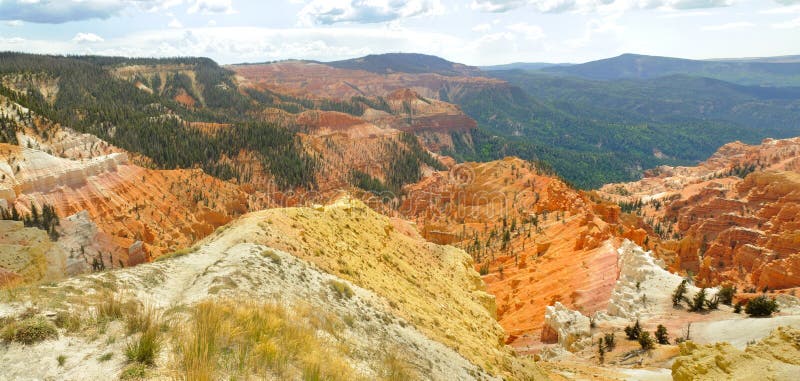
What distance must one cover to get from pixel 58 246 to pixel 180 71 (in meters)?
176

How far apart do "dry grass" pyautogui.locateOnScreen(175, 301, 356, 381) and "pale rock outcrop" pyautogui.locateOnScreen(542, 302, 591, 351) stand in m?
23.0

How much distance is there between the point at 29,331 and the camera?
7410 mm

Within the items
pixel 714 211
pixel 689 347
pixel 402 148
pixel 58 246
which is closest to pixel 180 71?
pixel 402 148

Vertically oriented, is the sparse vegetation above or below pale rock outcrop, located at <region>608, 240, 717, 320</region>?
above

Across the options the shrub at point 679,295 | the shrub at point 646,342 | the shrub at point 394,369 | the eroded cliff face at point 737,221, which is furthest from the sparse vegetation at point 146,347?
the eroded cliff face at point 737,221

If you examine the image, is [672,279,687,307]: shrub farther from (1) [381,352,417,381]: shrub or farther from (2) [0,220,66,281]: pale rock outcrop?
(2) [0,220,66,281]: pale rock outcrop

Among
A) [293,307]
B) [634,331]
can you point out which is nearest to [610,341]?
[634,331]

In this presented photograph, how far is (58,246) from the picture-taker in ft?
104

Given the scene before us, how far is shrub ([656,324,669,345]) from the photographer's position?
2384 centimetres

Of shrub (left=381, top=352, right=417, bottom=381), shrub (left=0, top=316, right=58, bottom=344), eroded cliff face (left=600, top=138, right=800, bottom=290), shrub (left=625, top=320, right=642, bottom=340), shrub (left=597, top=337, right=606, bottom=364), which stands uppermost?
shrub (left=0, top=316, right=58, bottom=344)

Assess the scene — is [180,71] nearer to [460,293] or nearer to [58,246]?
[58,246]

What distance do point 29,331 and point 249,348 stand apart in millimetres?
3660

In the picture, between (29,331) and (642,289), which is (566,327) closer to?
(642,289)

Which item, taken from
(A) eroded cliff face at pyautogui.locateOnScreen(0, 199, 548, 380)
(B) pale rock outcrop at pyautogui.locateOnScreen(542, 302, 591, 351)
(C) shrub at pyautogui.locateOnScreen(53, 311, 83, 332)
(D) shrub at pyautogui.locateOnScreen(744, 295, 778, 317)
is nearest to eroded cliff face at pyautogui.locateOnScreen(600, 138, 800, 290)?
(D) shrub at pyautogui.locateOnScreen(744, 295, 778, 317)
